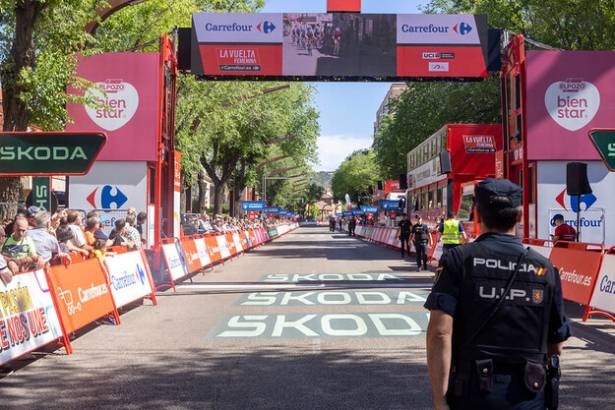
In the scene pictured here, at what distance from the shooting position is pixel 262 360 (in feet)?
25.4

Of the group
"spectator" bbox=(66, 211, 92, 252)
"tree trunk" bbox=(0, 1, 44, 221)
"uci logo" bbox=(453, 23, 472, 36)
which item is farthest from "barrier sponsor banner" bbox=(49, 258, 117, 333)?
"uci logo" bbox=(453, 23, 472, 36)

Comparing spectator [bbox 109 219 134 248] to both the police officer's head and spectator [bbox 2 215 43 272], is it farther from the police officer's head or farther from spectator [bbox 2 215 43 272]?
the police officer's head

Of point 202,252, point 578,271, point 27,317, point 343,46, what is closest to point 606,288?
point 578,271

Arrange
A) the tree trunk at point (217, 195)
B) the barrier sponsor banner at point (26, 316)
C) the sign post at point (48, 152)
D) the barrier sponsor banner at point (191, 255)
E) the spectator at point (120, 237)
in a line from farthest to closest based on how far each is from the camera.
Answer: the tree trunk at point (217, 195), the barrier sponsor banner at point (191, 255), the spectator at point (120, 237), the sign post at point (48, 152), the barrier sponsor banner at point (26, 316)

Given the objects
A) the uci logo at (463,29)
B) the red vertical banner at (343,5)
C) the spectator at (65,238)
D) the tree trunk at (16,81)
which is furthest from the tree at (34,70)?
the uci logo at (463,29)

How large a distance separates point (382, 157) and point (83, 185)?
31.1 metres

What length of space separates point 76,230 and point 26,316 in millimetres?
4766

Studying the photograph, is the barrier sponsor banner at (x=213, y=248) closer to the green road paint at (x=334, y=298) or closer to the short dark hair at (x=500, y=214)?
the green road paint at (x=334, y=298)

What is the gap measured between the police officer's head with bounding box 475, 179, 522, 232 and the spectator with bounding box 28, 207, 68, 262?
303 inches

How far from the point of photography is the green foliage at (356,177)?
130600mm

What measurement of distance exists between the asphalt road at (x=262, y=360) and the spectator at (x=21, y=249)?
118cm

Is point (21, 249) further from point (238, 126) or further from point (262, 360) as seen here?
point (238, 126)

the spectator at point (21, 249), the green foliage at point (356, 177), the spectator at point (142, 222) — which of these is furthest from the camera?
the green foliage at point (356, 177)

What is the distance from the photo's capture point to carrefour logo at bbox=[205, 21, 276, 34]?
1956 centimetres
